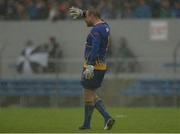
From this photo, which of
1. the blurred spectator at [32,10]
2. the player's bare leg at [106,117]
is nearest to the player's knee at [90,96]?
the player's bare leg at [106,117]

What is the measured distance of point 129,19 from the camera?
88.4ft

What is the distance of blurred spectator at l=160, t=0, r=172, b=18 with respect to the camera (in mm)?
26672

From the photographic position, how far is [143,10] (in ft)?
88.1

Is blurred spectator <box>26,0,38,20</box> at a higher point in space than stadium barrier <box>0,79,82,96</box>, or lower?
higher

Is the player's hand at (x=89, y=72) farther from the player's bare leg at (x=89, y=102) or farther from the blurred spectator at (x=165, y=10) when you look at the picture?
the blurred spectator at (x=165, y=10)

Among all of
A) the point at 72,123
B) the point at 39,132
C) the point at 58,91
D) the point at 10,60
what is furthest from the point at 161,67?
the point at 39,132

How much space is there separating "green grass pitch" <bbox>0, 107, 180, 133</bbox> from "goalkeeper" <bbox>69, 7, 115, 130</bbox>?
370 millimetres

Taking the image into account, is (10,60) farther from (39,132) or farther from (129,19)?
(39,132)

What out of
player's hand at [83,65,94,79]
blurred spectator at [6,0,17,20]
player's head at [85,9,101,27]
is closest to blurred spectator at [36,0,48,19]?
blurred spectator at [6,0,17,20]

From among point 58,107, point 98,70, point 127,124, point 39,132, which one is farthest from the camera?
point 58,107

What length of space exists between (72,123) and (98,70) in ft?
6.69

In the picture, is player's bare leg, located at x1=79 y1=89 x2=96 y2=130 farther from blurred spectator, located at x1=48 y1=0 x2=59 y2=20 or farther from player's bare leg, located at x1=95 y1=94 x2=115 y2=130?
blurred spectator, located at x1=48 y1=0 x2=59 y2=20

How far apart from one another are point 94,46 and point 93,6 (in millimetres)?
12520

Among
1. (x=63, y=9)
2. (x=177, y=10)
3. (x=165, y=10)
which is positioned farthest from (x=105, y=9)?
(x=177, y=10)
